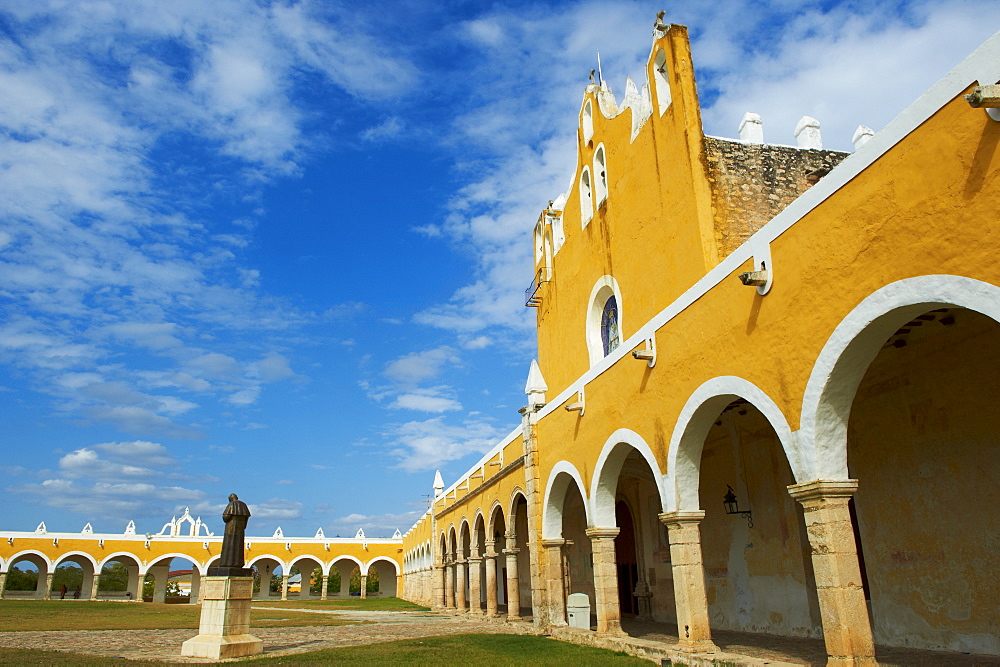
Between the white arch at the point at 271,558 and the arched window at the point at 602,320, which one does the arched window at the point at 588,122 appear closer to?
the arched window at the point at 602,320

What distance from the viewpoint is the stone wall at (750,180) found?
10.3 m

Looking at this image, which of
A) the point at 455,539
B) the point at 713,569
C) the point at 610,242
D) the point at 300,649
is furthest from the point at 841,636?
the point at 455,539

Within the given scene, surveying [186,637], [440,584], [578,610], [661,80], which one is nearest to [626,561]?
[578,610]

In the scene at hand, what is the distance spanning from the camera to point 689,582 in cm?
Answer: 763

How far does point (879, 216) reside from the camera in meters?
5.08

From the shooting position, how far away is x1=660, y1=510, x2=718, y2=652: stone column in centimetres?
750

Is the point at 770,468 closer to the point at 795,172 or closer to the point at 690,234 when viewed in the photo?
the point at 690,234

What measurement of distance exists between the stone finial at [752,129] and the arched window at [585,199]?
3610 millimetres

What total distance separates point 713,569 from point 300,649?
6616 millimetres

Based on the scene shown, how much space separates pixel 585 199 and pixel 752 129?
4.18 metres

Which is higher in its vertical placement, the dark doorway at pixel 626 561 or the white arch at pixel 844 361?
the white arch at pixel 844 361

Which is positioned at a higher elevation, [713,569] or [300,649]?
[713,569]

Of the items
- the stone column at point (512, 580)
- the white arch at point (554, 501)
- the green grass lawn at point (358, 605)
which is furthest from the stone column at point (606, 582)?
the green grass lawn at point (358, 605)

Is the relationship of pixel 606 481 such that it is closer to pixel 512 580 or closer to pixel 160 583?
pixel 512 580
